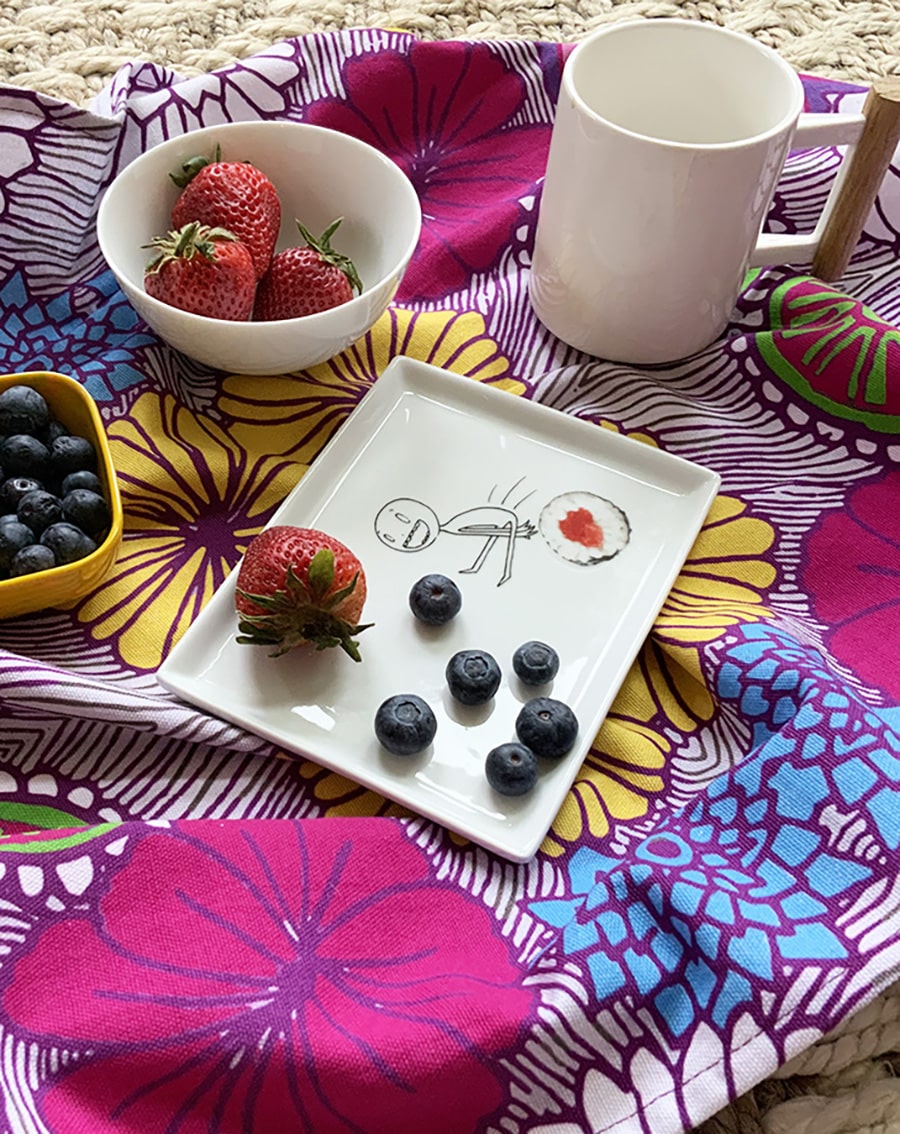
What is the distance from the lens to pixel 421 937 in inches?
24.8

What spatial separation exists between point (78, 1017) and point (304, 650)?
0.25 meters

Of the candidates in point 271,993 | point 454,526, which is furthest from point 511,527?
point 271,993

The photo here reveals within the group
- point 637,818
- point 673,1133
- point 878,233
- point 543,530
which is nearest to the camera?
point 673,1133

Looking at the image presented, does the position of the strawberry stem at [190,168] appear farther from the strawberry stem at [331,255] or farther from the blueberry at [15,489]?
the blueberry at [15,489]

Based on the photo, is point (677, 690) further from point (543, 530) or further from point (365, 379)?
point (365, 379)

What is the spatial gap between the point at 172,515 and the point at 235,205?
226mm

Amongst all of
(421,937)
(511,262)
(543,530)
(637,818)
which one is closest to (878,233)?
(511,262)

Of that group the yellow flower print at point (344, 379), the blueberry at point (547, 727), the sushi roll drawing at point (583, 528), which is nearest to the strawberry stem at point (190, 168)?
the yellow flower print at point (344, 379)

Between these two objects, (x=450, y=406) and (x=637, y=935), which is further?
(x=450, y=406)

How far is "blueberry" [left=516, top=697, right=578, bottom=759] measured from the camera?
0.68 metres

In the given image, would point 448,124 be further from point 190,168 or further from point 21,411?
point 21,411

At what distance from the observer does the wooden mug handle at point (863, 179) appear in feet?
2.79

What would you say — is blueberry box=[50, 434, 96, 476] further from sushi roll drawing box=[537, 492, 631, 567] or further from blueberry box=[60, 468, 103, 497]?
sushi roll drawing box=[537, 492, 631, 567]

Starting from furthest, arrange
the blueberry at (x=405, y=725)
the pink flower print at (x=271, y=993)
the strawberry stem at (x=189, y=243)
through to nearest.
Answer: the strawberry stem at (x=189, y=243) → the blueberry at (x=405, y=725) → the pink flower print at (x=271, y=993)
